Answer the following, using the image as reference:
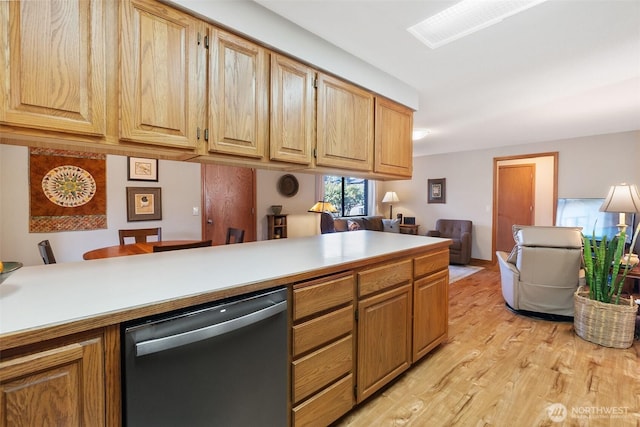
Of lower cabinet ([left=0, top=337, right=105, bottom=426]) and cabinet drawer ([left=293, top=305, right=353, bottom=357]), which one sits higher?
lower cabinet ([left=0, top=337, right=105, bottom=426])

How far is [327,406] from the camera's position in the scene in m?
1.51

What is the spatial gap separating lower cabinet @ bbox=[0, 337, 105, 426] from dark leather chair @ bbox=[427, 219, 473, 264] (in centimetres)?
Result: 555

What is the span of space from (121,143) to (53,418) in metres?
1.03

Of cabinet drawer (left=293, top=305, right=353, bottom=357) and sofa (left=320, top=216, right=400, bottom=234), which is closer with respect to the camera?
cabinet drawer (left=293, top=305, right=353, bottom=357)

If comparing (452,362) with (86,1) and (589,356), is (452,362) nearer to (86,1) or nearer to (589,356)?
(589,356)

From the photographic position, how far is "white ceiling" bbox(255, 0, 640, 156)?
1.69 m

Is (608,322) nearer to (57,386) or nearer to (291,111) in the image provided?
(291,111)

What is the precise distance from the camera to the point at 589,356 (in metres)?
2.34

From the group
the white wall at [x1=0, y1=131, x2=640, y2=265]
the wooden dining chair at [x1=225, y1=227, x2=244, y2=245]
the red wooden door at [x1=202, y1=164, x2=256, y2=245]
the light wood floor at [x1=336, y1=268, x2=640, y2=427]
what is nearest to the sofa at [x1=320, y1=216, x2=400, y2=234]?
the white wall at [x1=0, y1=131, x2=640, y2=265]

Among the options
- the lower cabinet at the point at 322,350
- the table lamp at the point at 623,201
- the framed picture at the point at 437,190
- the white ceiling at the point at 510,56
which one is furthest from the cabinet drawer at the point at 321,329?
the framed picture at the point at 437,190

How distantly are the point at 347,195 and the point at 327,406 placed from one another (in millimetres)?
5964

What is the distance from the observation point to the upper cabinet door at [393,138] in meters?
2.52

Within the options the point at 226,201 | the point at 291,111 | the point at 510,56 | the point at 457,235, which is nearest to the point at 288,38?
the point at 291,111

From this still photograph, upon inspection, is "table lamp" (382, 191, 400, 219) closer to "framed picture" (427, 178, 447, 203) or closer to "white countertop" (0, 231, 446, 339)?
"framed picture" (427, 178, 447, 203)
